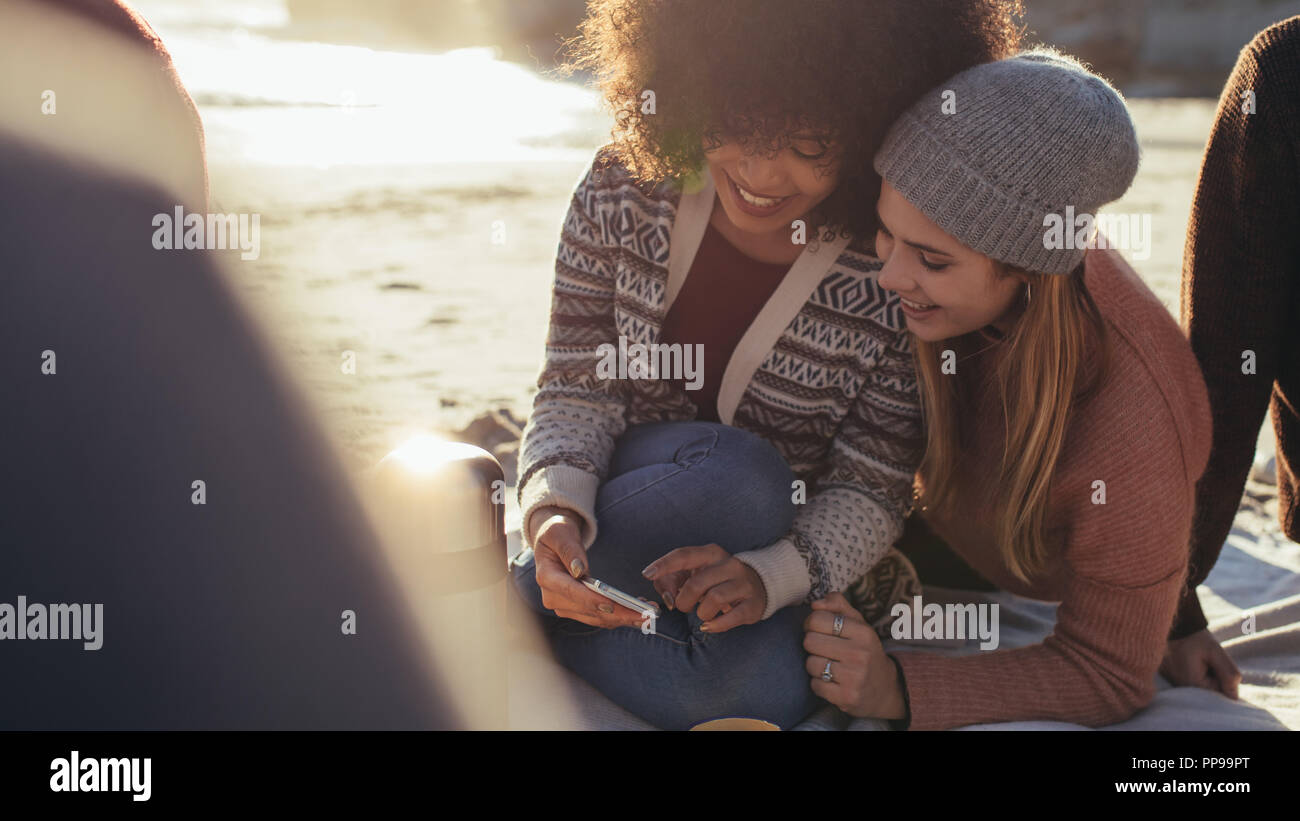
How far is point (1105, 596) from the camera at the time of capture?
2.06 metres

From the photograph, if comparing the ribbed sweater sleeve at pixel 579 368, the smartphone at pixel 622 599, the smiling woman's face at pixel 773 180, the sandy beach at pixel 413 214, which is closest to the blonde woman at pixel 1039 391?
the smiling woman's face at pixel 773 180

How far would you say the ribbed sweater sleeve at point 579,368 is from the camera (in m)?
2.25

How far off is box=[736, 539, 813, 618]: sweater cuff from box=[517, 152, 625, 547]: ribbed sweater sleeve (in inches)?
13.8

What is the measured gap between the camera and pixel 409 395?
4230 millimetres

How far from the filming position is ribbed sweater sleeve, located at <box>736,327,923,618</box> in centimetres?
215

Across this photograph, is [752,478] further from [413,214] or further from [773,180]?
[413,214]

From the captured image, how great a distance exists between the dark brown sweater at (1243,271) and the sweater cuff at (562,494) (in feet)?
4.16

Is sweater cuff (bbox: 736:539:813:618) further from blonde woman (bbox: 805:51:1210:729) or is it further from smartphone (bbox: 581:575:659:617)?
smartphone (bbox: 581:575:659:617)

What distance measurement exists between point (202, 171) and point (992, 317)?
4.44ft

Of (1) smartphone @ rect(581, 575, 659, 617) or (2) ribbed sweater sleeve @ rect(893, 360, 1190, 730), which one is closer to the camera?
(1) smartphone @ rect(581, 575, 659, 617)

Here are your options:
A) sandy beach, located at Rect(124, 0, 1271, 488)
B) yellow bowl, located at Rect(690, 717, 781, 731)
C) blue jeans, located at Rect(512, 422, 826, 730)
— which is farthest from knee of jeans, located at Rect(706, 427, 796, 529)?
sandy beach, located at Rect(124, 0, 1271, 488)

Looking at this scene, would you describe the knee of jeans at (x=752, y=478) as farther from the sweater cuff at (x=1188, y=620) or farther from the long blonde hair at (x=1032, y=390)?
the sweater cuff at (x=1188, y=620)

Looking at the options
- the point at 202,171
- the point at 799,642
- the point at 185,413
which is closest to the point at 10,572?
the point at 185,413
